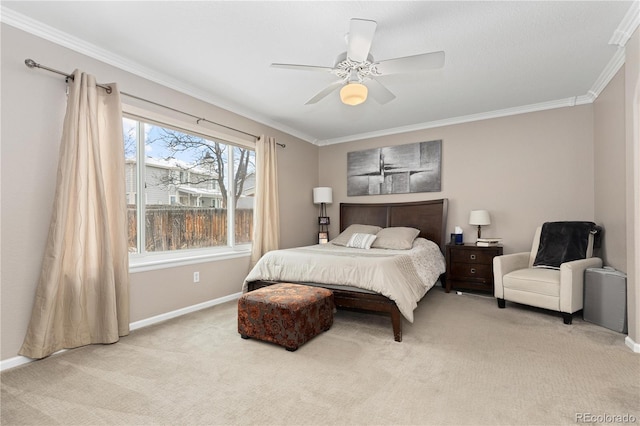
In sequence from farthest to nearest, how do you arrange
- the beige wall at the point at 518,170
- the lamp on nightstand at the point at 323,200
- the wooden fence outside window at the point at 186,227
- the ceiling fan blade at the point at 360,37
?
1. the lamp on nightstand at the point at 323,200
2. the beige wall at the point at 518,170
3. the wooden fence outside window at the point at 186,227
4. the ceiling fan blade at the point at 360,37

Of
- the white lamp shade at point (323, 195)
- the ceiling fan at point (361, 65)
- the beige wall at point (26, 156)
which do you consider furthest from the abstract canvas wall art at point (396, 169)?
the beige wall at point (26, 156)

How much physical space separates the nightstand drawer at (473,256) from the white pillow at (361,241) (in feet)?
3.76

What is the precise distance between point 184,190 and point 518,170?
4380 millimetres

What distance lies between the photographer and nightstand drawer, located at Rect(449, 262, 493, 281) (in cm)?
400

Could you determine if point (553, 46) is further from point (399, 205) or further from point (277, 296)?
point (277, 296)

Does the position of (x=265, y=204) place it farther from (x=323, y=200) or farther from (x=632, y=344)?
(x=632, y=344)

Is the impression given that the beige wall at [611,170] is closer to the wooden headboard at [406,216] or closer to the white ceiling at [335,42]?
the white ceiling at [335,42]

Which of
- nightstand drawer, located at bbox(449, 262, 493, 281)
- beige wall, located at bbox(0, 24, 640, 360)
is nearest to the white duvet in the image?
nightstand drawer, located at bbox(449, 262, 493, 281)

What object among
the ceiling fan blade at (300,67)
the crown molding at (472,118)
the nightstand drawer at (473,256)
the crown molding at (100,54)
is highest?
the crown molding at (100,54)

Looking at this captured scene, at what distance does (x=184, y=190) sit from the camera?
363cm

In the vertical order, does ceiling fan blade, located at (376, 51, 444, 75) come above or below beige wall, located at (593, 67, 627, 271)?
above

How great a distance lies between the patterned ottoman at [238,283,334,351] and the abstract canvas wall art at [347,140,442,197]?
9.20ft

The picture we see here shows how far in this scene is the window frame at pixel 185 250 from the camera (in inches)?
119

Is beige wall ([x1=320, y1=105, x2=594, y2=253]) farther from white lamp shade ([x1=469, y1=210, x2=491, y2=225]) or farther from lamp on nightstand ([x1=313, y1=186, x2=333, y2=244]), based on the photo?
lamp on nightstand ([x1=313, y1=186, x2=333, y2=244])
